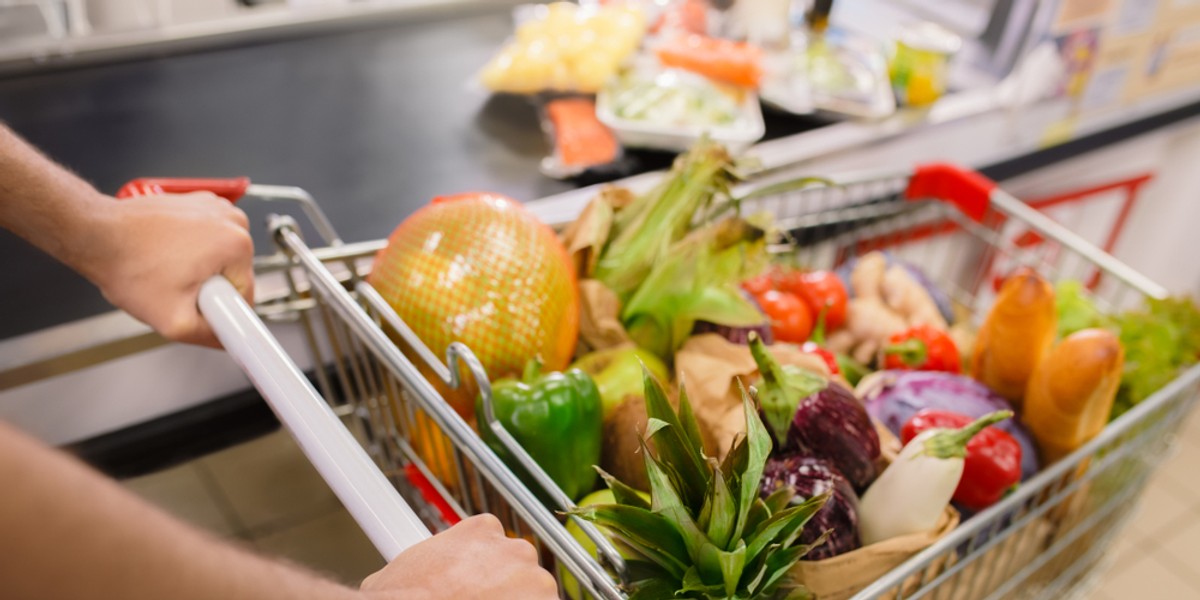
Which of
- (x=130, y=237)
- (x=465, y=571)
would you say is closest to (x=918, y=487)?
(x=465, y=571)

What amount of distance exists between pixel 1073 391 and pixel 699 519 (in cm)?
54

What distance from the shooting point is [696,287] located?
98 centimetres

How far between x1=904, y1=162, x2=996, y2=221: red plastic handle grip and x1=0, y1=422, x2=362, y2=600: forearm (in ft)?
3.74

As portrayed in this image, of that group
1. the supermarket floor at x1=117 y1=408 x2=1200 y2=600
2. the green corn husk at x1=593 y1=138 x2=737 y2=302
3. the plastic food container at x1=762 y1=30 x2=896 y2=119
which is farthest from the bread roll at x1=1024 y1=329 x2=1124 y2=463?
the supermarket floor at x1=117 y1=408 x2=1200 y2=600

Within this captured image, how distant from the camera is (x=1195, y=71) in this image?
198cm

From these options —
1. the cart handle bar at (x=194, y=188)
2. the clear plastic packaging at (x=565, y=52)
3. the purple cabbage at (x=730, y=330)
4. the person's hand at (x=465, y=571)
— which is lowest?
the purple cabbage at (x=730, y=330)

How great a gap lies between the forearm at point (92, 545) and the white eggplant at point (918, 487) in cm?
57

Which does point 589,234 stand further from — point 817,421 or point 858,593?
point 858,593

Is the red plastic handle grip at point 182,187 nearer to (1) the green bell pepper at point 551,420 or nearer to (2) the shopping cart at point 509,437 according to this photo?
(2) the shopping cart at point 509,437

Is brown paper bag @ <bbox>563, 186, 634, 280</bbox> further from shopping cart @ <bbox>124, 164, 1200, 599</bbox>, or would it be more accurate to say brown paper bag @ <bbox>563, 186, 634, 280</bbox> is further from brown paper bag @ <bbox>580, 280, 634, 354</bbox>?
shopping cart @ <bbox>124, 164, 1200, 599</bbox>

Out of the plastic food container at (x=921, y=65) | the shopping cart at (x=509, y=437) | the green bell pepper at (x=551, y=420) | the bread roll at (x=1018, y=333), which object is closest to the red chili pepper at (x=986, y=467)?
the shopping cart at (x=509, y=437)

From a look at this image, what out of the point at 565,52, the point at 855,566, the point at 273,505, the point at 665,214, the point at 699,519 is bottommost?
the point at 273,505

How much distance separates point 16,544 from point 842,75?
1.64 metres

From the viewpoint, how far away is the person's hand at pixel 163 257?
765 mm
